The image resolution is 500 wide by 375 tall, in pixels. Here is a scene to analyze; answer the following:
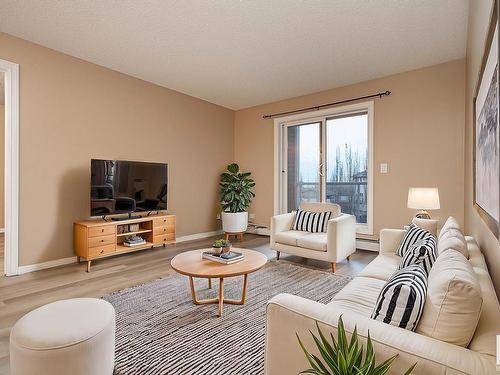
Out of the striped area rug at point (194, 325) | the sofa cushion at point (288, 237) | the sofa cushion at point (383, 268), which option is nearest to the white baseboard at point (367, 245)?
the sofa cushion at point (288, 237)

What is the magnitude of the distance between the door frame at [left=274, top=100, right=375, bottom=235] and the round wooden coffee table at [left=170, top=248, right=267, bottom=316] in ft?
8.25

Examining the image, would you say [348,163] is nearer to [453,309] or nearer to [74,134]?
[453,309]

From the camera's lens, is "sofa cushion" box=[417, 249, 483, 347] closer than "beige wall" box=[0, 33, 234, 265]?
Yes

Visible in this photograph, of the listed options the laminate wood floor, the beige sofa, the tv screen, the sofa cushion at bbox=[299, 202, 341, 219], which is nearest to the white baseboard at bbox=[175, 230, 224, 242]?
the laminate wood floor

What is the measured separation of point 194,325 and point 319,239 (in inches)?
74.7

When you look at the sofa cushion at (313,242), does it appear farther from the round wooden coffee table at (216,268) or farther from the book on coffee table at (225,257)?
the book on coffee table at (225,257)

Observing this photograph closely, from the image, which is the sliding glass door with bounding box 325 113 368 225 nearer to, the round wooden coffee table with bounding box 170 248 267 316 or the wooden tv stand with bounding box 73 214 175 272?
the round wooden coffee table with bounding box 170 248 267 316

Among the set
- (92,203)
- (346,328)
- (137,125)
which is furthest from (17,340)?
(137,125)

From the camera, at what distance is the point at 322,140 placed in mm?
4922

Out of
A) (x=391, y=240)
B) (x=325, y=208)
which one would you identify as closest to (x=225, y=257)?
(x=391, y=240)

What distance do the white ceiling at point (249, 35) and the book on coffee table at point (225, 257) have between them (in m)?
2.24

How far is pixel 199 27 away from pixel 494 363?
325 cm

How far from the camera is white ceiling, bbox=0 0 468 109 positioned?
2.59 metres

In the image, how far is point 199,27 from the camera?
2.90 m
